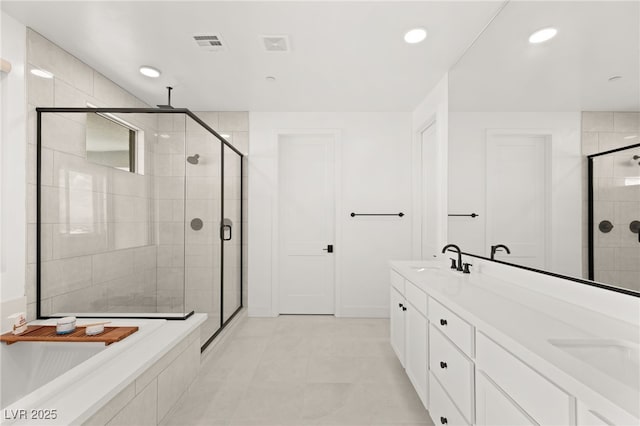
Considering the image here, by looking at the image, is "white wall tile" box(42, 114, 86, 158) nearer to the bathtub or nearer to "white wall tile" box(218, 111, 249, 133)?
the bathtub

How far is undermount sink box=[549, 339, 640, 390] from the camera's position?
863mm

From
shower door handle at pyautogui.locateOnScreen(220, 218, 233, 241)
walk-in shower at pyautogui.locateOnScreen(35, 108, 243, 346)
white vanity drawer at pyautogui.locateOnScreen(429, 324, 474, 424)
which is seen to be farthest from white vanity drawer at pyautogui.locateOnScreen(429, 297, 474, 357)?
shower door handle at pyautogui.locateOnScreen(220, 218, 233, 241)

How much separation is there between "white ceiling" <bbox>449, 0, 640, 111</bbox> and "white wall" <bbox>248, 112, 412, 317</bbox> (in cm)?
173

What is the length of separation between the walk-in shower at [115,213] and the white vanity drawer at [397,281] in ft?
5.23

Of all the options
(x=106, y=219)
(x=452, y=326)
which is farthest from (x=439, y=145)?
(x=106, y=219)

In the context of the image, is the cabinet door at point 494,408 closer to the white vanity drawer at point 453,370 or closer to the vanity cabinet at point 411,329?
the white vanity drawer at point 453,370

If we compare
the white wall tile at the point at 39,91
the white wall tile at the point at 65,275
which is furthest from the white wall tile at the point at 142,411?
the white wall tile at the point at 39,91

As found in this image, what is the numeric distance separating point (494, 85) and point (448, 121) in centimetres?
72

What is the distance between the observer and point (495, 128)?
1846mm

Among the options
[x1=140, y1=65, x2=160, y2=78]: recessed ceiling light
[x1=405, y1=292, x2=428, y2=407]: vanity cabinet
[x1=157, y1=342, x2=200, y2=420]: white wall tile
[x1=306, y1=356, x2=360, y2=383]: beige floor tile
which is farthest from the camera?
[x1=140, y1=65, x2=160, y2=78]: recessed ceiling light

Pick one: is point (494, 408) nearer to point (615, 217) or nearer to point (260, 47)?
point (615, 217)

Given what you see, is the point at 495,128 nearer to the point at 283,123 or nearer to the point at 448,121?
the point at 448,121

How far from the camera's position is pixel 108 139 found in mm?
2316

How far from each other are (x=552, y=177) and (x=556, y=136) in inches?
7.5
